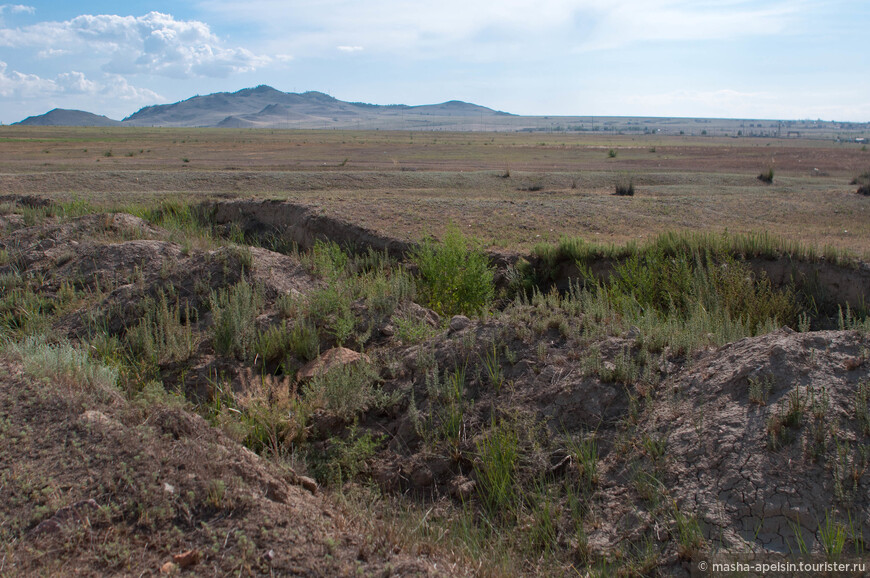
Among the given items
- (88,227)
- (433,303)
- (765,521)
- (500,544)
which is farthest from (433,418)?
(88,227)

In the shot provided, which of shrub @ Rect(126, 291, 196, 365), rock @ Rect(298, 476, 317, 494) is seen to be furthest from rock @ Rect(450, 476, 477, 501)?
shrub @ Rect(126, 291, 196, 365)

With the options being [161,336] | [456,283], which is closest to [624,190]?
[456,283]

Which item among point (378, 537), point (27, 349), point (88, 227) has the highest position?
point (88, 227)

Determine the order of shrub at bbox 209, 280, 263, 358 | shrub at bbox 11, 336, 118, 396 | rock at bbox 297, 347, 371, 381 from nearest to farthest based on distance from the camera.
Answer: shrub at bbox 11, 336, 118, 396 → rock at bbox 297, 347, 371, 381 → shrub at bbox 209, 280, 263, 358

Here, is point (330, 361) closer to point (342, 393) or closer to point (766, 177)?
point (342, 393)

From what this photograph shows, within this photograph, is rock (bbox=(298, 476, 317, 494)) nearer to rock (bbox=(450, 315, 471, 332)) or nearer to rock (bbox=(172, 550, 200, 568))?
rock (bbox=(172, 550, 200, 568))

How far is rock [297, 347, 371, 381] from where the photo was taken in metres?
6.23

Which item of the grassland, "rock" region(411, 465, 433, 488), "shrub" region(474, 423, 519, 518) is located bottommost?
"rock" region(411, 465, 433, 488)

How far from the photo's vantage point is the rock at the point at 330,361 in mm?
6227

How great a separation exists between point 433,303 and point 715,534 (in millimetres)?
5655

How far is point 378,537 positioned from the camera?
3584mm

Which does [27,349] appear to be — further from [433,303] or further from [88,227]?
[88,227]

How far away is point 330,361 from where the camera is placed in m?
6.43

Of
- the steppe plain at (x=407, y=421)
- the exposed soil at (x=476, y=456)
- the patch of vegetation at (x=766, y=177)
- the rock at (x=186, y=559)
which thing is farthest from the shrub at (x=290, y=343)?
the patch of vegetation at (x=766, y=177)
